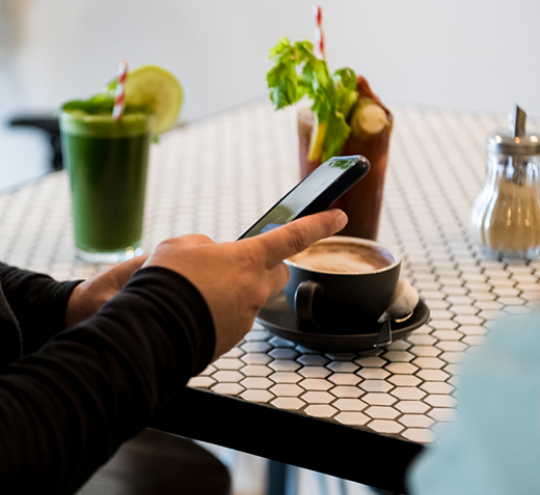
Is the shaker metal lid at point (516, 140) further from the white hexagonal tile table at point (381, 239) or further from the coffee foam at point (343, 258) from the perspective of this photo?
the coffee foam at point (343, 258)

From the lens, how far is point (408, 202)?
51.3 inches

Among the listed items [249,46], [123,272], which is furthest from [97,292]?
[249,46]

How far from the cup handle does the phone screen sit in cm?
9

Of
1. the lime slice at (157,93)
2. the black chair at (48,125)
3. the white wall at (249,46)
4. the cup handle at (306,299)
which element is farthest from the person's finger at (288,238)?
the white wall at (249,46)

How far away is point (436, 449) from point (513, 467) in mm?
39

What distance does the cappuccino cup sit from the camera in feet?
2.42

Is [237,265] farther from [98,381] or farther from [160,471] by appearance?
[160,471]

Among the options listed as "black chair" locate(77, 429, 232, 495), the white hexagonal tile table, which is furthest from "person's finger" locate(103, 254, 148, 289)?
"black chair" locate(77, 429, 232, 495)

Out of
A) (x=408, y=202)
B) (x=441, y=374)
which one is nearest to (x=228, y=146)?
(x=408, y=202)

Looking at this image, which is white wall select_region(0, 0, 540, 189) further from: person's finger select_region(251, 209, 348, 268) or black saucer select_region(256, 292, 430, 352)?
person's finger select_region(251, 209, 348, 268)

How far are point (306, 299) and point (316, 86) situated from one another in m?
0.32

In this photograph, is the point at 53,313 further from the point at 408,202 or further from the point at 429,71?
the point at 429,71

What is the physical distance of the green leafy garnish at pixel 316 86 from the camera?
0.90 m

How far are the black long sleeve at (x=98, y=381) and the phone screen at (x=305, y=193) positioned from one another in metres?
0.16
